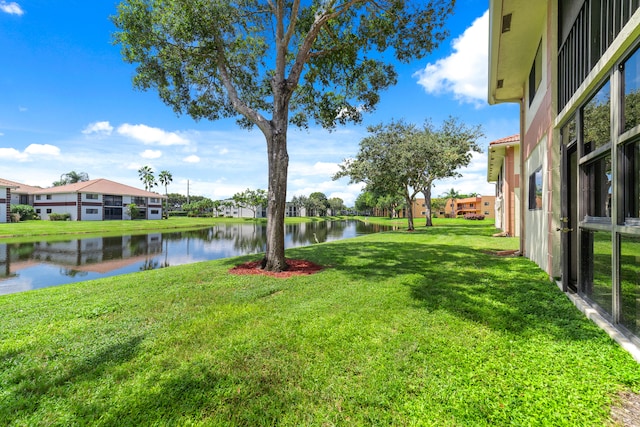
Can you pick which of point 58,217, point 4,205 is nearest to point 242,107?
point 4,205

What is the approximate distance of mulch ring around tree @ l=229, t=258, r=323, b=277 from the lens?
21.6 feet

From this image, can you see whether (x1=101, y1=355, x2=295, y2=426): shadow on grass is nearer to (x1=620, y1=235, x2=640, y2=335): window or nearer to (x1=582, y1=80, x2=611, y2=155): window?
(x1=620, y1=235, x2=640, y2=335): window

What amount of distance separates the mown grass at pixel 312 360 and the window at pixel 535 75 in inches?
211

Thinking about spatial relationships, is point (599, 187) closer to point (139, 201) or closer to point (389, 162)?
point (389, 162)

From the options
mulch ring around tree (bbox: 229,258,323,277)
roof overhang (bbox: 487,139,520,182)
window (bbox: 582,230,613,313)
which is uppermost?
roof overhang (bbox: 487,139,520,182)

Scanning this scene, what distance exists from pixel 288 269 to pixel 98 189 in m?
48.1

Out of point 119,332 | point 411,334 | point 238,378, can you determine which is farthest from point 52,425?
point 411,334

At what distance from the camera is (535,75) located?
740cm

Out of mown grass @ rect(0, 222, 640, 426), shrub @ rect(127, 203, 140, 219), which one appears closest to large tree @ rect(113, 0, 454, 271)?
mown grass @ rect(0, 222, 640, 426)

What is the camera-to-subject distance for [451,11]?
7703 millimetres

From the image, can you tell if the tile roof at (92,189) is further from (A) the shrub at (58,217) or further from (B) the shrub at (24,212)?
(A) the shrub at (58,217)

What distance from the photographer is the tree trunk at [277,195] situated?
6949 mm

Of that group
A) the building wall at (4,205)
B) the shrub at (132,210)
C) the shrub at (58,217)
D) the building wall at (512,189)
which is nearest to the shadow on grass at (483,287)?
the building wall at (512,189)

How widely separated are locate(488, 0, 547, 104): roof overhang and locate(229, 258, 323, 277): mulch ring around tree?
6.85 metres
